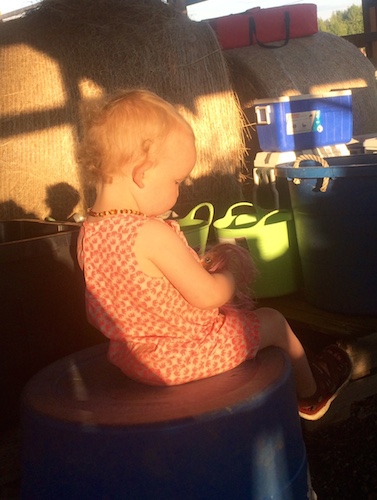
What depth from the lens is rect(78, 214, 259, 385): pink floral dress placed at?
1.71 m

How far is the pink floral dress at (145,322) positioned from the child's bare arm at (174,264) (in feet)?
0.08

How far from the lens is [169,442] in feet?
4.57

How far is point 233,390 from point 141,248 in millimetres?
381

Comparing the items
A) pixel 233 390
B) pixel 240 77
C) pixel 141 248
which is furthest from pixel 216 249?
pixel 240 77

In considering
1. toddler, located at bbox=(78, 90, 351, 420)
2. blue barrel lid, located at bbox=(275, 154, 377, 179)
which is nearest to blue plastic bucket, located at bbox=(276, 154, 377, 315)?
blue barrel lid, located at bbox=(275, 154, 377, 179)

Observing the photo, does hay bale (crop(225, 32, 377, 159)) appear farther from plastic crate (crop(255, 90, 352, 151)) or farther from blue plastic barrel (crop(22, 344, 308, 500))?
blue plastic barrel (crop(22, 344, 308, 500))

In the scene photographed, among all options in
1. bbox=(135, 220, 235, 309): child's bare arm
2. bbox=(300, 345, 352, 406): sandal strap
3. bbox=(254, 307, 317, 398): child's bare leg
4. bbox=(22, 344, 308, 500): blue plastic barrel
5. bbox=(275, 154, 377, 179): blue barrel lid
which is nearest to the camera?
bbox=(22, 344, 308, 500): blue plastic barrel

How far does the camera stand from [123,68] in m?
3.84

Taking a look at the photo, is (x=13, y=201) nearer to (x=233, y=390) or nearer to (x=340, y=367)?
(x=340, y=367)

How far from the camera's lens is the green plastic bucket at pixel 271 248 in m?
2.85

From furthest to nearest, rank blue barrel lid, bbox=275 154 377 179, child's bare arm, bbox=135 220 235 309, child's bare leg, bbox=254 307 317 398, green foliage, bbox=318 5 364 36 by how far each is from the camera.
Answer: green foliage, bbox=318 5 364 36, blue barrel lid, bbox=275 154 377 179, child's bare leg, bbox=254 307 317 398, child's bare arm, bbox=135 220 235 309

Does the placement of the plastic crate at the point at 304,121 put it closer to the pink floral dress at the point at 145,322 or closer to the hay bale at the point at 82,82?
the hay bale at the point at 82,82

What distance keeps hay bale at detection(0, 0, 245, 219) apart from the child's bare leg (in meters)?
2.01

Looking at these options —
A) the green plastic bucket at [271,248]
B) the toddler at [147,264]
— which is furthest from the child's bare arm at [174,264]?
the green plastic bucket at [271,248]
